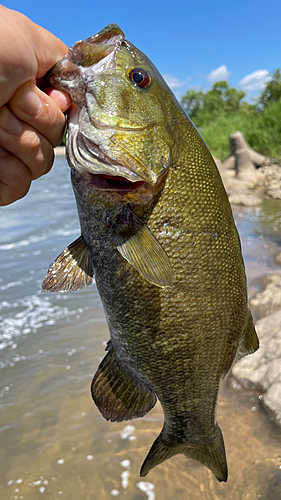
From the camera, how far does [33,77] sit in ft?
5.41

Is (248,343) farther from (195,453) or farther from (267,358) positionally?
(267,358)

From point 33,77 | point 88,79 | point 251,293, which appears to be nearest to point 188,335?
point 88,79

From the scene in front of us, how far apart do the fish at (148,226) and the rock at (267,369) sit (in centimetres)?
177

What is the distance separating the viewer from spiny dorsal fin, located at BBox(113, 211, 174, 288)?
161 centimetres

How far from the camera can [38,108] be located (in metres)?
1.67

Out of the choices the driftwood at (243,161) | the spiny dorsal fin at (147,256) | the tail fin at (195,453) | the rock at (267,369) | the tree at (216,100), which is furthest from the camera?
the tree at (216,100)

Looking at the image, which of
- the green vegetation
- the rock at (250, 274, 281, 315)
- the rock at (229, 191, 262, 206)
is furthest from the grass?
the rock at (250, 274, 281, 315)

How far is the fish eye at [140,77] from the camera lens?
171 cm

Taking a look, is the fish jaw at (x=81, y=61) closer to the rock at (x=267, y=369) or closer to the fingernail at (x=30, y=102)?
the fingernail at (x=30, y=102)

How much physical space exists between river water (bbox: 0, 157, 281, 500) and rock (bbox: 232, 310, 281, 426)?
0.39 ft

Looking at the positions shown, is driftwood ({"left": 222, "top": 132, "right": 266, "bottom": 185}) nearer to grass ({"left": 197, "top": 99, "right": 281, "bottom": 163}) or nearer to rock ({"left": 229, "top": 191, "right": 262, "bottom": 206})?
grass ({"left": 197, "top": 99, "right": 281, "bottom": 163})

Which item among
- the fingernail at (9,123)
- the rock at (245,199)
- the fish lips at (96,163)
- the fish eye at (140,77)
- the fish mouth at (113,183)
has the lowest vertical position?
the rock at (245,199)

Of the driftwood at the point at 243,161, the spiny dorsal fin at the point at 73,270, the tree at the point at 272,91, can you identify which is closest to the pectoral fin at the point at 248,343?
the spiny dorsal fin at the point at 73,270

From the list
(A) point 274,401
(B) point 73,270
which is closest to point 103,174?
(B) point 73,270
